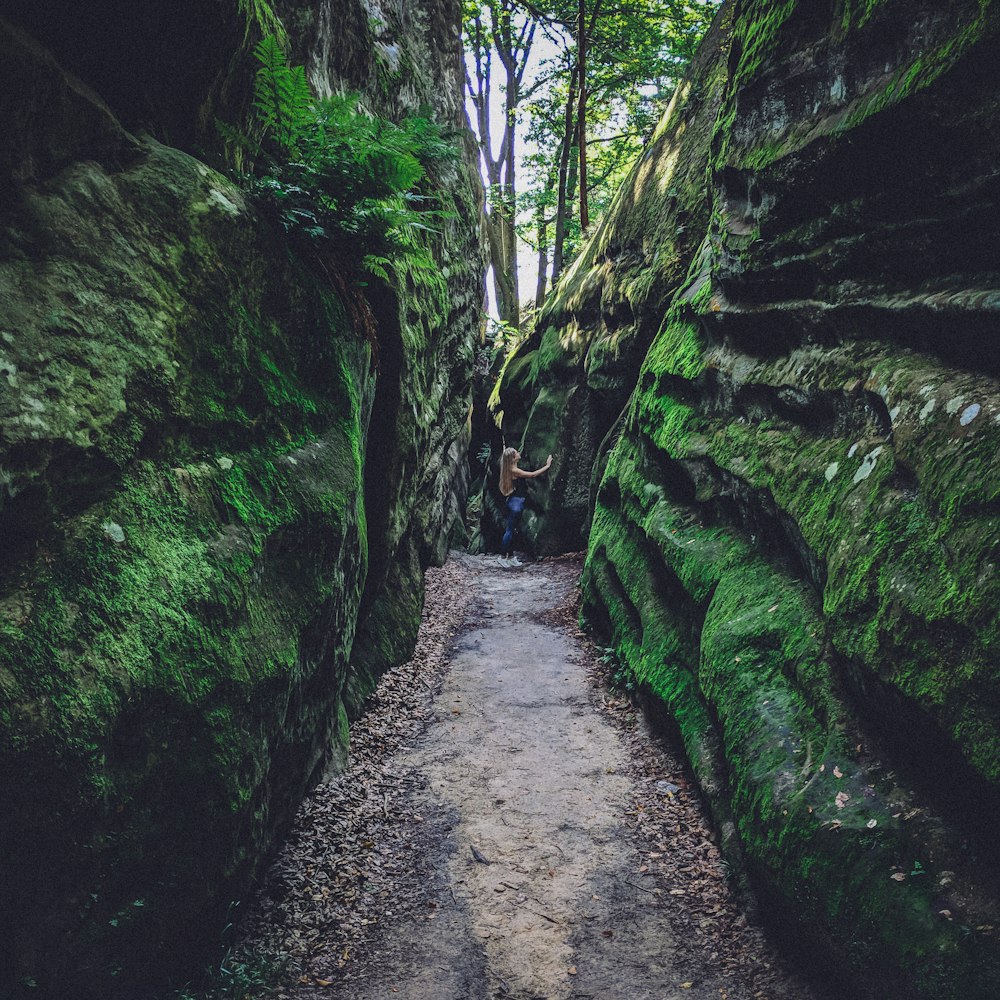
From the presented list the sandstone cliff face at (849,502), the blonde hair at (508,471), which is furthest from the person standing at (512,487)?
the sandstone cliff face at (849,502)

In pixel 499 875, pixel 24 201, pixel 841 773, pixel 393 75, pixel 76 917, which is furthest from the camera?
pixel 393 75

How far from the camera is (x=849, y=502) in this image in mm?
4812

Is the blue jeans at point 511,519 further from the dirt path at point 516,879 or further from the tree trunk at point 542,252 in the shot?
the tree trunk at point 542,252

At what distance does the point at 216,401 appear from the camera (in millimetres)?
4516

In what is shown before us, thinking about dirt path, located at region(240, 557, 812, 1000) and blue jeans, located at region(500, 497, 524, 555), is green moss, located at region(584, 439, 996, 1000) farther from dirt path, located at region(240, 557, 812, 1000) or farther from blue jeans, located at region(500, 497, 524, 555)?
blue jeans, located at region(500, 497, 524, 555)

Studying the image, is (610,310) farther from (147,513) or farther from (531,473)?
(147,513)

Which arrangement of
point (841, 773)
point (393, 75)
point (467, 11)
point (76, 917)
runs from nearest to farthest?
point (76, 917), point (841, 773), point (393, 75), point (467, 11)

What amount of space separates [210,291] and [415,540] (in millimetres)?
6636

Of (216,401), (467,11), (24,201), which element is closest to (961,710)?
(216,401)

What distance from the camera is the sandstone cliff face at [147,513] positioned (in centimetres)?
303

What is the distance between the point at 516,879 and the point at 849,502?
377 centimetres

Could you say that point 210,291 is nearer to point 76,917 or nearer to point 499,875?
point 76,917

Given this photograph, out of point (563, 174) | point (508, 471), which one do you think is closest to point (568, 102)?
point (563, 174)

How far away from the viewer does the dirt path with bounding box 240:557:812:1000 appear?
4.00 meters
